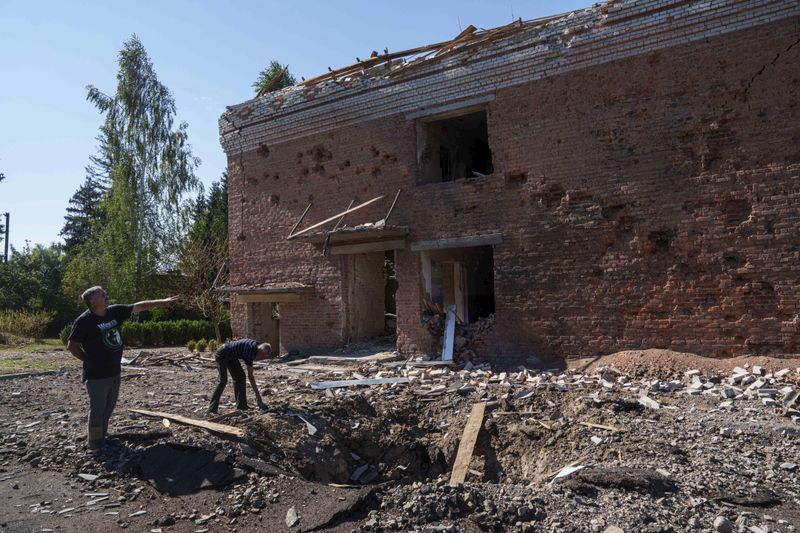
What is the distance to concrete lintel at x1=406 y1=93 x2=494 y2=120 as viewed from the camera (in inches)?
474

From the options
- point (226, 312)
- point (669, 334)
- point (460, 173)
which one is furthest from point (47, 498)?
point (226, 312)

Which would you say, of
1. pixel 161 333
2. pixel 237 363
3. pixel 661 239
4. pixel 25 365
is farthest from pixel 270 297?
pixel 161 333

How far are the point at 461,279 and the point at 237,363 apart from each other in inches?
306

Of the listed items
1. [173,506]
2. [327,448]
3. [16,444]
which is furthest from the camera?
[327,448]

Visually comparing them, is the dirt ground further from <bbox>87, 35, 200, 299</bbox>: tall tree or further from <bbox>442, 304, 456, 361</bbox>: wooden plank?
<bbox>87, 35, 200, 299</bbox>: tall tree

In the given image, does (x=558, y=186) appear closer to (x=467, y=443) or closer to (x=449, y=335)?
(x=449, y=335)

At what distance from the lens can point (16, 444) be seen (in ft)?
20.9

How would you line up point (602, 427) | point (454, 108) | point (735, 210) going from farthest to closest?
point (454, 108) → point (735, 210) → point (602, 427)

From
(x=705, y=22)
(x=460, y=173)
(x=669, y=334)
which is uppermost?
(x=705, y=22)

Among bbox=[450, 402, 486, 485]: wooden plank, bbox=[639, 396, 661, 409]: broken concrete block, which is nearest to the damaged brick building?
bbox=[639, 396, 661, 409]: broken concrete block

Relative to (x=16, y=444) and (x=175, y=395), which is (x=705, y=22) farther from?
(x=16, y=444)

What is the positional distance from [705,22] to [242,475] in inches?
394

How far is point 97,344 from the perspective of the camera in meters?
6.00

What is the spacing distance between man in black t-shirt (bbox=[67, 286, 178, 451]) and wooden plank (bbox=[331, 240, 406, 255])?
7.36m
